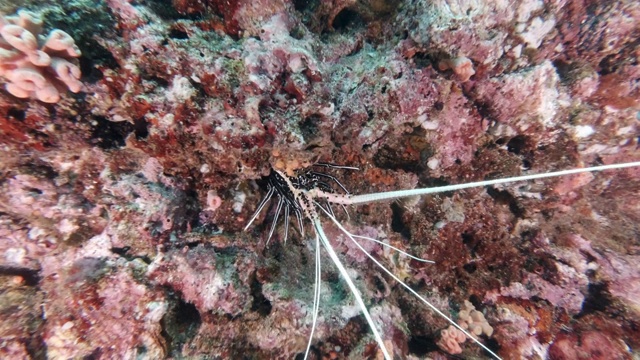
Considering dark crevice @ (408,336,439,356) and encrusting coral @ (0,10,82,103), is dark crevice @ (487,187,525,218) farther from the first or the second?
encrusting coral @ (0,10,82,103)

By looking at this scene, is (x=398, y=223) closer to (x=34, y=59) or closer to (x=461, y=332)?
(x=461, y=332)

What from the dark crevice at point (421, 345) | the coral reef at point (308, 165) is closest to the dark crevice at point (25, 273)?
the coral reef at point (308, 165)

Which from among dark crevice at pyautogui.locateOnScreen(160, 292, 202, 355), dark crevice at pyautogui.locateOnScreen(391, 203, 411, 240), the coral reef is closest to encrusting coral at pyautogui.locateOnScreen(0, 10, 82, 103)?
the coral reef

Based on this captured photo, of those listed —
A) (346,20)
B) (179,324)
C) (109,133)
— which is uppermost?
(346,20)

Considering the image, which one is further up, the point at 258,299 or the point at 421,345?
the point at 258,299

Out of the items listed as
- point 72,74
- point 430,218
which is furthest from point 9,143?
point 430,218

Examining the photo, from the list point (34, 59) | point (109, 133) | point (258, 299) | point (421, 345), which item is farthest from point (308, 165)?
point (421, 345)

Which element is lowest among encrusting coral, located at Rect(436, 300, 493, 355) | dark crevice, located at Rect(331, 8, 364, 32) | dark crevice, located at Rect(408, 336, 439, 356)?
dark crevice, located at Rect(408, 336, 439, 356)
